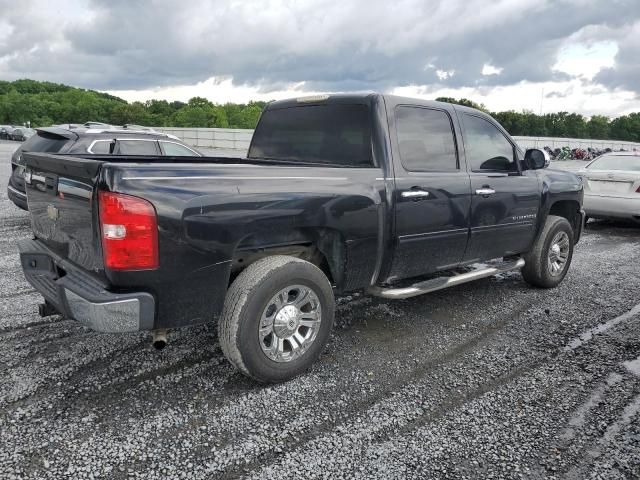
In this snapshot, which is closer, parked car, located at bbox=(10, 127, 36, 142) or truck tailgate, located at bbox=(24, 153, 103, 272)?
truck tailgate, located at bbox=(24, 153, 103, 272)

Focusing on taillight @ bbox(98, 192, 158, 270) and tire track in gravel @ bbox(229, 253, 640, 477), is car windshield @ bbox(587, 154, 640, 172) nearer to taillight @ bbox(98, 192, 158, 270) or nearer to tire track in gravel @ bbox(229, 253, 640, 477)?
tire track in gravel @ bbox(229, 253, 640, 477)

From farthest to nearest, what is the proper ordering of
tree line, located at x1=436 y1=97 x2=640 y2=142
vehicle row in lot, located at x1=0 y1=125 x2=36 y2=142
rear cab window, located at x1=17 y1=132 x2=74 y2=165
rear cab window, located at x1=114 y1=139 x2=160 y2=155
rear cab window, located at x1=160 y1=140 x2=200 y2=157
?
tree line, located at x1=436 y1=97 x2=640 y2=142 < vehicle row in lot, located at x1=0 y1=125 x2=36 y2=142 < rear cab window, located at x1=160 y1=140 x2=200 y2=157 < rear cab window, located at x1=114 y1=139 x2=160 y2=155 < rear cab window, located at x1=17 y1=132 x2=74 y2=165

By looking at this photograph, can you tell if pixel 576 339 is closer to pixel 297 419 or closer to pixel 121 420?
pixel 297 419

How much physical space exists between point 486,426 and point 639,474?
79 centimetres

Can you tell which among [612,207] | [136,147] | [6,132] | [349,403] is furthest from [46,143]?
[6,132]

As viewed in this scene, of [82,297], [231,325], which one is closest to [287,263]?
[231,325]

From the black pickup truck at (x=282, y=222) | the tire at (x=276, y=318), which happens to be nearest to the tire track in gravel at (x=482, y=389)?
the tire at (x=276, y=318)

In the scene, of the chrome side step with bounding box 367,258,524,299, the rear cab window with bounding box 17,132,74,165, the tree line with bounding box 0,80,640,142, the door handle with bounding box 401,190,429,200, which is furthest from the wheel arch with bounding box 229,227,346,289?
the tree line with bounding box 0,80,640,142

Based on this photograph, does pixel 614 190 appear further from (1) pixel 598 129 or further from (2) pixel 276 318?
(1) pixel 598 129

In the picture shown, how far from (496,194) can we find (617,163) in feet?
23.3

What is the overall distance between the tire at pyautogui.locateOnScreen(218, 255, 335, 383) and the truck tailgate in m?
0.87

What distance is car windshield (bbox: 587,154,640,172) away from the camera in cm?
1020

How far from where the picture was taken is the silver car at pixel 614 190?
9477mm

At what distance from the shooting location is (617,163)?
10.5 m
